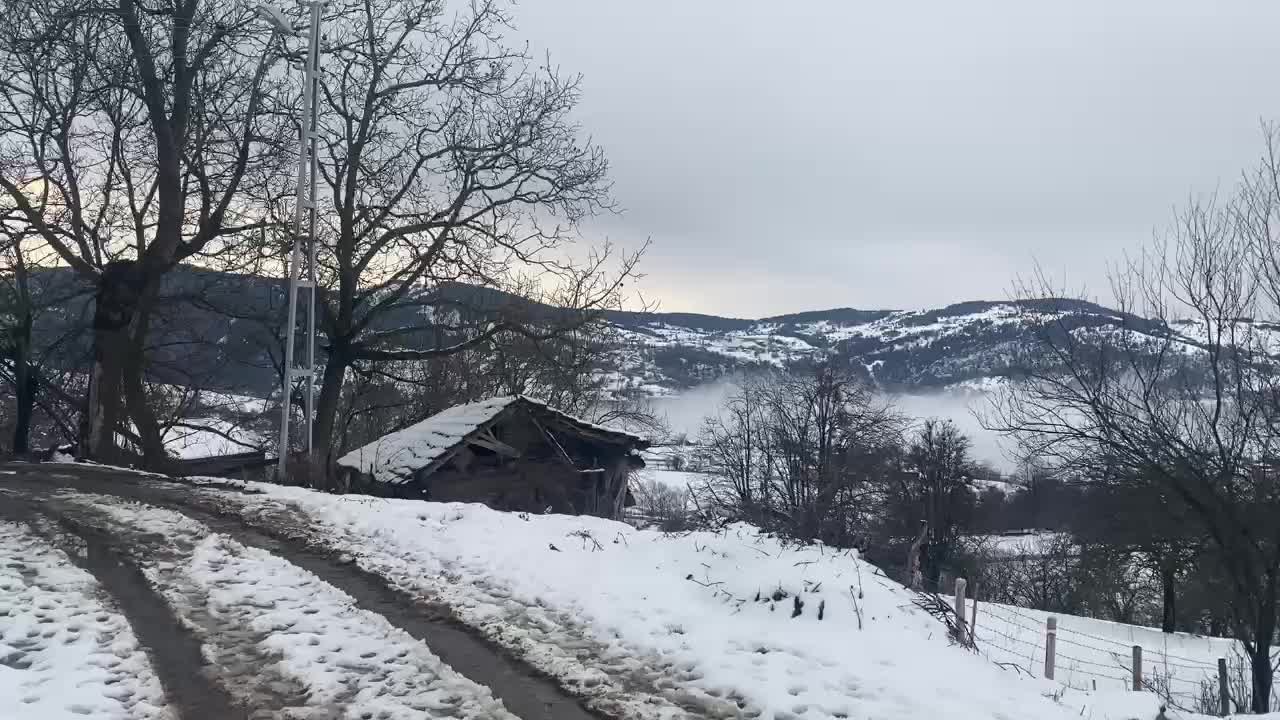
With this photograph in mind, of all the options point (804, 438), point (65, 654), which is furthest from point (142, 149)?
point (804, 438)

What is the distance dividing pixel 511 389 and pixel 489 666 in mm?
22645

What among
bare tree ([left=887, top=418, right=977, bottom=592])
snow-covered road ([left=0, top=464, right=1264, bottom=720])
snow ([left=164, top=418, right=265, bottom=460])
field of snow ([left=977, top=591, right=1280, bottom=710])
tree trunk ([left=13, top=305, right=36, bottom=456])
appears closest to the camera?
snow-covered road ([left=0, top=464, right=1264, bottom=720])

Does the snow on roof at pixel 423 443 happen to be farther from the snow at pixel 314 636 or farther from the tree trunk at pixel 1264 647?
the tree trunk at pixel 1264 647

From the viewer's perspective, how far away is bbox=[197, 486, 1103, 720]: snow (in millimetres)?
4797

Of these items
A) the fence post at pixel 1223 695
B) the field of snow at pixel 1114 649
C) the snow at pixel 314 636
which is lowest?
the field of snow at pixel 1114 649

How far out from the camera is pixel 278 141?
677 inches

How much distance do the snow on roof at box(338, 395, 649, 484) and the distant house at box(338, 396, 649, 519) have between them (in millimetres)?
19

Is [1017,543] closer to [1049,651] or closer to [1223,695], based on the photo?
[1223,695]

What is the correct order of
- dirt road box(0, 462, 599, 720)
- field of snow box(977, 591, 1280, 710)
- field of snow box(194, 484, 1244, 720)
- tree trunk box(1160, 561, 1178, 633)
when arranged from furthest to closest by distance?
tree trunk box(1160, 561, 1178, 633)
field of snow box(977, 591, 1280, 710)
field of snow box(194, 484, 1244, 720)
dirt road box(0, 462, 599, 720)

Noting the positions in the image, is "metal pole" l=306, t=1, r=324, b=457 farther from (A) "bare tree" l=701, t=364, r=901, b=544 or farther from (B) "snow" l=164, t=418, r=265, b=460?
(A) "bare tree" l=701, t=364, r=901, b=544

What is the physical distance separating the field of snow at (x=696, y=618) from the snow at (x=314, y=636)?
2.03ft

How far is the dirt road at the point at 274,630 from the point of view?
4406mm

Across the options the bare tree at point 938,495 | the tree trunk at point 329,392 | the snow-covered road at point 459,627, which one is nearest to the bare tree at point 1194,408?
the snow-covered road at point 459,627

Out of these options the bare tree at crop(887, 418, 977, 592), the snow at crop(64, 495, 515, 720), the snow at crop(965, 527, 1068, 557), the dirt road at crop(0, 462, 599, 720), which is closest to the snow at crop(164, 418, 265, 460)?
the dirt road at crop(0, 462, 599, 720)
